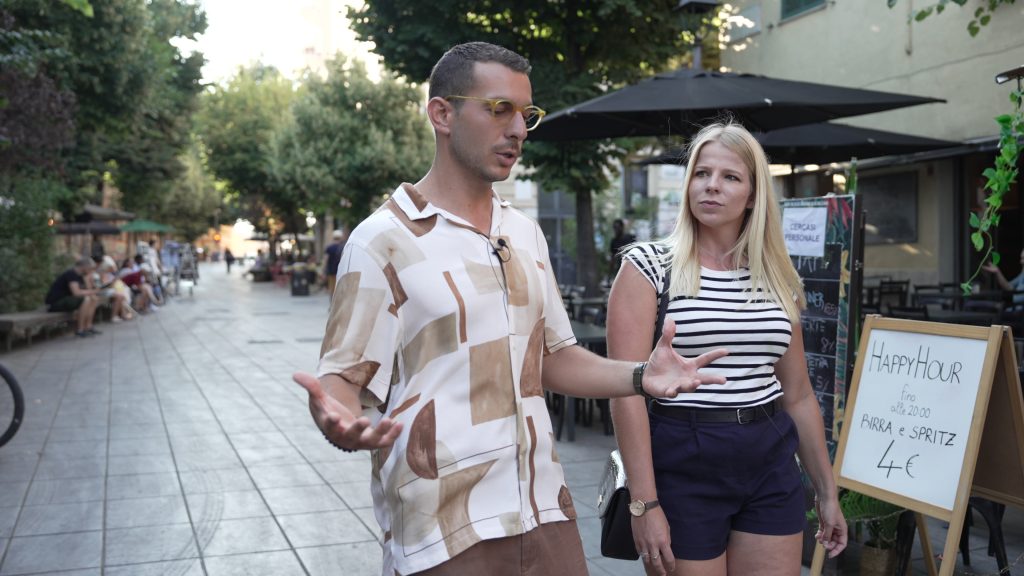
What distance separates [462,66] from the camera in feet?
6.75

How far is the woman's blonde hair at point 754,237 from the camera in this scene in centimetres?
269

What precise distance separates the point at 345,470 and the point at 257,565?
203 centimetres

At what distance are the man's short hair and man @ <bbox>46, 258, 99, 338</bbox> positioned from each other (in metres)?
16.4

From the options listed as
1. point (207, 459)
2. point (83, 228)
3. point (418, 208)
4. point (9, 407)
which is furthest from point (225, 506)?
point (83, 228)

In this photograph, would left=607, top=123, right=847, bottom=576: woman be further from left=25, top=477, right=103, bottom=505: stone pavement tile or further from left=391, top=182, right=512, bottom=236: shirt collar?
left=25, top=477, right=103, bottom=505: stone pavement tile

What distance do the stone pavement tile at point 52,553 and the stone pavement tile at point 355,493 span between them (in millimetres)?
1473

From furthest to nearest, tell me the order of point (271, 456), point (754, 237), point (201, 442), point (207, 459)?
point (201, 442)
point (271, 456)
point (207, 459)
point (754, 237)

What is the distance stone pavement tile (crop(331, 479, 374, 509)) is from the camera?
5.85 m

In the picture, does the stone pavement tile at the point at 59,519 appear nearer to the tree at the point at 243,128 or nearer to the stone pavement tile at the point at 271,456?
the stone pavement tile at the point at 271,456

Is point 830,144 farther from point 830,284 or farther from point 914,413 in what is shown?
point 914,413

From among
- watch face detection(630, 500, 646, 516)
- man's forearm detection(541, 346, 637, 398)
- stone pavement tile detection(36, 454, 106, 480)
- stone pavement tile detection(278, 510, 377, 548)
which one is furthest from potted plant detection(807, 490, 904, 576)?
stone pavement tile detection(36, 454, 106, 480)

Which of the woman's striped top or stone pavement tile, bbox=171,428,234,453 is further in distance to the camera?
stone pavement tile, bbox=171,428,234,453

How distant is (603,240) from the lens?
2669cm

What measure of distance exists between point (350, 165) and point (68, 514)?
25434 mm
